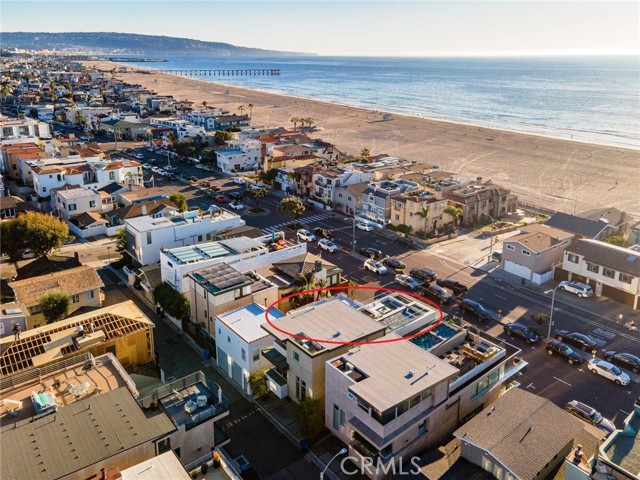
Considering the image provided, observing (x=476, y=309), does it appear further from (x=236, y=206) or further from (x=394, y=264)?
(x=236, y=206)

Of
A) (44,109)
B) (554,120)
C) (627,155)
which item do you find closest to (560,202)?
(627,155)

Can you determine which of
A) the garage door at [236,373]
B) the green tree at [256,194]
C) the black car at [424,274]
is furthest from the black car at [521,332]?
the green tree at [256,194]

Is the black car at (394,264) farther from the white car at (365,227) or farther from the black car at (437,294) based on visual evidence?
the white car at (365,227)

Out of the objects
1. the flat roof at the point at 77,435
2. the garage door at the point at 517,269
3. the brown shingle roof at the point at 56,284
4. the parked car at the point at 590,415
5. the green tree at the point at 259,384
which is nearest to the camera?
the flat roof at the point at 77,435

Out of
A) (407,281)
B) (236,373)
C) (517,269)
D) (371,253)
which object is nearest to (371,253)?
(371,253)

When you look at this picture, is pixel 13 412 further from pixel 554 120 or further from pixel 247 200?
pixel 554 120

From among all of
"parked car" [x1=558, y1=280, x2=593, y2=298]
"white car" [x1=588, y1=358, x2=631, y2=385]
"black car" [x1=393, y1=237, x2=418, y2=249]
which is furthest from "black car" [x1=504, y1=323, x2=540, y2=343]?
"black car" [x1=393, y1=237, x2=418, y2=249]
